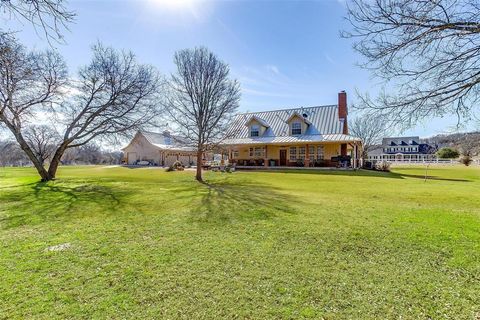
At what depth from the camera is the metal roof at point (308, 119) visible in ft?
93.8

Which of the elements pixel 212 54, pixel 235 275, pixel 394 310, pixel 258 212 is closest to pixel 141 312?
pixel 235 275

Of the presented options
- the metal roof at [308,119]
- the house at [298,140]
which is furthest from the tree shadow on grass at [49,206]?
the metal roof at [308,119]

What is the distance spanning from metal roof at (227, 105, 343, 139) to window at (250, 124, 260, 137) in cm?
69

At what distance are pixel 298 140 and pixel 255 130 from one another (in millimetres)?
6034

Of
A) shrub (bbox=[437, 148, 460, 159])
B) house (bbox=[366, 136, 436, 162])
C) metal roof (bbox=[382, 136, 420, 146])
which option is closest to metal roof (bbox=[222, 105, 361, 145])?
shrub (bbox=[437, 148, 460, 159])

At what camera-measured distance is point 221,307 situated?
3066 millimetres

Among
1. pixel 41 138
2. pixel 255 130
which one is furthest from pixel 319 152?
pixel 41 138

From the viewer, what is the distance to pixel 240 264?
4223 millimetres

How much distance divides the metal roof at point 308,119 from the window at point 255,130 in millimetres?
686

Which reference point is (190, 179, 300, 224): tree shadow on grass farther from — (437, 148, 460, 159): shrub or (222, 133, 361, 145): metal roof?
(437, 148, 460, 159): shrub

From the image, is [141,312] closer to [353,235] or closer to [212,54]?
[353,235]

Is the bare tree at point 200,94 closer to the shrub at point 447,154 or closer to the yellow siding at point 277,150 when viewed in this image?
the yellow siding at point 277,150

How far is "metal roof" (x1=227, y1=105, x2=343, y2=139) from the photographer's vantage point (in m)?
28.6

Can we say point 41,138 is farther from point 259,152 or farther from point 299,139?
point 299,139
